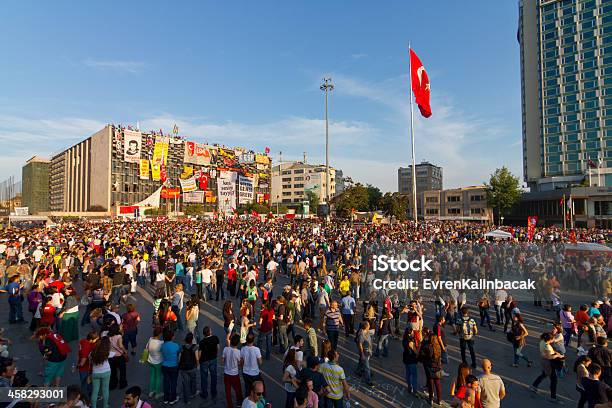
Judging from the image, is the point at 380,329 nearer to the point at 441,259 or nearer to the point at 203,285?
the point at 441,259

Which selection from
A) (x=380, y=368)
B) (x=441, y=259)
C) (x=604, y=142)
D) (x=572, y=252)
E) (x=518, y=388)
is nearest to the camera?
(x=518, y=388)

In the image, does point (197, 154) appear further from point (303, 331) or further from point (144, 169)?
point (303, 331)

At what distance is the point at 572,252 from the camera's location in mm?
13750

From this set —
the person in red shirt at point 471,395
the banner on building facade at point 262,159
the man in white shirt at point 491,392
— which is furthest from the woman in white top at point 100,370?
the banner on building facade at point 262,159

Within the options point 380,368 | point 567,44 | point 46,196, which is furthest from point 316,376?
point 46,196

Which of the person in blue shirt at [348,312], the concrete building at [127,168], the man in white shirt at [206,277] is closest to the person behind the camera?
the person in blue shirt at [348,312]

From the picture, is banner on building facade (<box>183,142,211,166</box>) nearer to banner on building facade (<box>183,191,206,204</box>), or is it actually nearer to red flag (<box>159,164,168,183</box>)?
red flag (<box>159,164,168,183</box>)

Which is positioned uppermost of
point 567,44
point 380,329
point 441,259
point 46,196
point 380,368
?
point 567,44

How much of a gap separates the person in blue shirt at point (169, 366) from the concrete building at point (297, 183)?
381ft

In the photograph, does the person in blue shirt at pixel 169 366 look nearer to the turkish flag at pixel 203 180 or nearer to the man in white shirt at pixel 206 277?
the man in white shirt at pixel 206 277

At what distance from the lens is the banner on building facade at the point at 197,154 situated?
3958 inches

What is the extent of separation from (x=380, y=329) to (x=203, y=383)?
14.1ft

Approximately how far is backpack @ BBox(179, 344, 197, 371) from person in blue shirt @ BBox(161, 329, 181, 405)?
10 centimetres

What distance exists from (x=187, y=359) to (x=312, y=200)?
109037 mm
